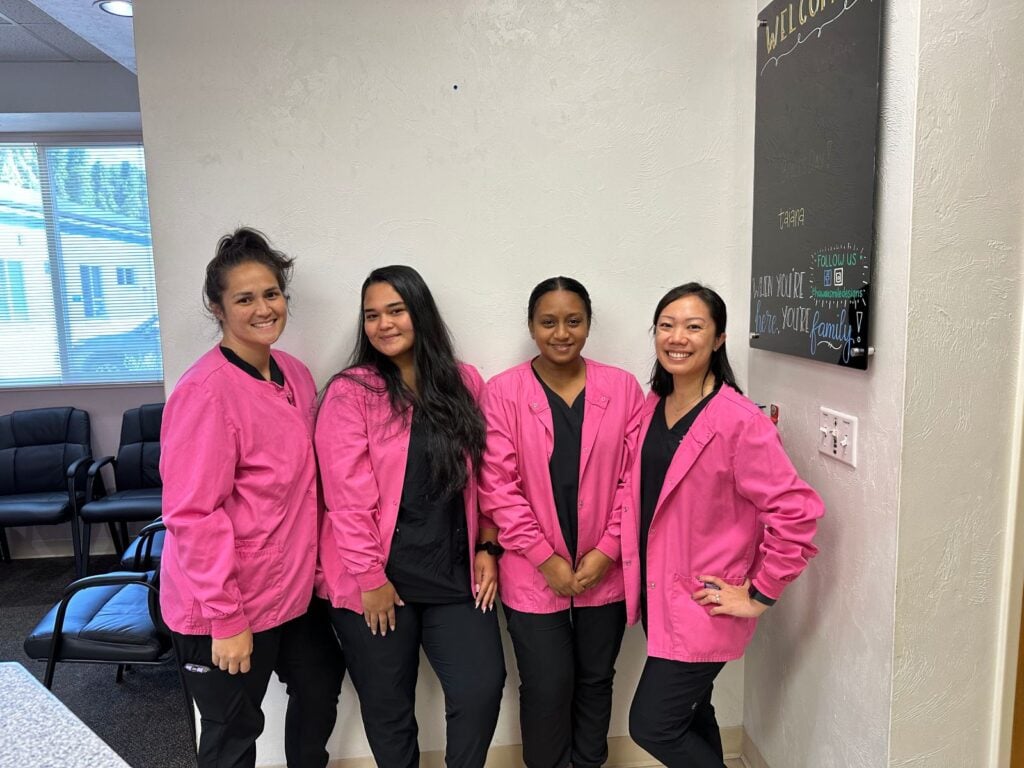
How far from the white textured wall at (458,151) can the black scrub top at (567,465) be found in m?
0.32

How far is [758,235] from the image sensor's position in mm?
1871

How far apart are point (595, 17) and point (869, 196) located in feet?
3.14

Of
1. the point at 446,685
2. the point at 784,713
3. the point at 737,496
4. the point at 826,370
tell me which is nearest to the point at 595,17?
the point at 826,370

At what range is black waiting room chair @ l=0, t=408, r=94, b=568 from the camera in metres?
3.75

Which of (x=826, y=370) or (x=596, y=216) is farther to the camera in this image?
(x=596, y=216)

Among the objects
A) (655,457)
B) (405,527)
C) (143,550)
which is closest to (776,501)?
(655,457)

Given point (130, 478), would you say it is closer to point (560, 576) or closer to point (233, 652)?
point (233, 652)

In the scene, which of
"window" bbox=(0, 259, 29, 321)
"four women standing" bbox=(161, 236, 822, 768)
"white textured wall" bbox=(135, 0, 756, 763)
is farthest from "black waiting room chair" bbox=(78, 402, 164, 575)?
"four women standing" bbox=(161, 236, 822, 768)

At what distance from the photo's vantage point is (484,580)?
178 centimetres

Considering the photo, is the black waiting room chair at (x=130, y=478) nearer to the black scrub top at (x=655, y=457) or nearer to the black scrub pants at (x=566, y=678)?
the black scrub pants at (x=566, y=678)

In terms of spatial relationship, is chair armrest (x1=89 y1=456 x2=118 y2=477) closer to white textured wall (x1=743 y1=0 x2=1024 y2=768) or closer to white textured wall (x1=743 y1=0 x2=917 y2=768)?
white textured wall (x1=743 y1=0 x2=917 y2=768)

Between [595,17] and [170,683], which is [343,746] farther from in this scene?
[595,17]

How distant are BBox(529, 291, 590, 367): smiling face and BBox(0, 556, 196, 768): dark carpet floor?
74.2 inches

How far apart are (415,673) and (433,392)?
760mm
